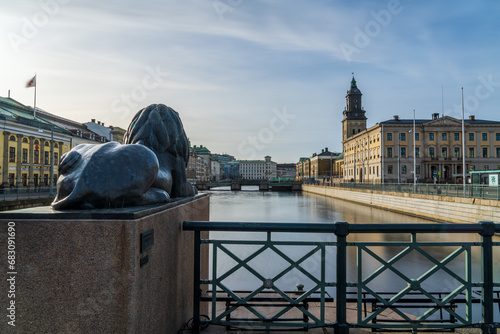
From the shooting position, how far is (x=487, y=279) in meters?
2.97

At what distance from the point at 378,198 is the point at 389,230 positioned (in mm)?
42782

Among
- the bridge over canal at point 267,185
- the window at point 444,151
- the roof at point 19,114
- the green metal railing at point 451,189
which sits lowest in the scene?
the bridge over canal at point 267,185

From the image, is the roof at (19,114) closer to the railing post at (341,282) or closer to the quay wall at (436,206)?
the quay wall at (436,206)

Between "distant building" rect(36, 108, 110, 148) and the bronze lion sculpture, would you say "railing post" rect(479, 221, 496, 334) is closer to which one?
the bronze lion sculpture

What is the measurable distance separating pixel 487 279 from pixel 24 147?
49704 mm

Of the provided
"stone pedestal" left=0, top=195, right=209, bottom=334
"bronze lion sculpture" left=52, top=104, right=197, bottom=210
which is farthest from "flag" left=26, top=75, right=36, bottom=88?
"stone pedestal" left=0, top=195, right=209, bottom=334

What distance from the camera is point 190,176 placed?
125562 millimetres

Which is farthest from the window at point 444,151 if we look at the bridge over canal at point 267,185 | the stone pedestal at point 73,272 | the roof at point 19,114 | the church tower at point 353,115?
the stone pedestal at point 73,272

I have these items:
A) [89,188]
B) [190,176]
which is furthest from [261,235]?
[190,176]

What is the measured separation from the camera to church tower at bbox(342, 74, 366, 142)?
100375mm

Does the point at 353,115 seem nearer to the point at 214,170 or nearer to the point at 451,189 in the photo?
the point at 451,189

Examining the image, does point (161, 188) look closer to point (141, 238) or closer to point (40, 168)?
point (141, 238)

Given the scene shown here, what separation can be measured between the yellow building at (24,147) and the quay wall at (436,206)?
135 feet

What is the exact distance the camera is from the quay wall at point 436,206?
68.6ft
